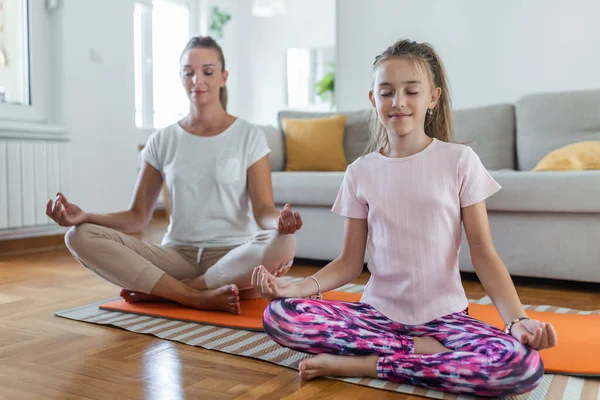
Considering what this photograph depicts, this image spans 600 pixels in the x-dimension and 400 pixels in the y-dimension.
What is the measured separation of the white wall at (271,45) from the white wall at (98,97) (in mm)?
2753

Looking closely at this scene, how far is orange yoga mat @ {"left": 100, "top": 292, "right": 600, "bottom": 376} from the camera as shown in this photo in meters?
1.42

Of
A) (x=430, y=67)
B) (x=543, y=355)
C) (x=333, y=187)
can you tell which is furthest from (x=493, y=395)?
(x=333, y=187)

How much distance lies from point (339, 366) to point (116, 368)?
1.71 feet

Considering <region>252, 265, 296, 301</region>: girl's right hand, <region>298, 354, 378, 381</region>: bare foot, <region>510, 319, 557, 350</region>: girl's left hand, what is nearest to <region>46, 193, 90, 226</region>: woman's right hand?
<region>252, 265, 296, 301</region>: girl's right hand

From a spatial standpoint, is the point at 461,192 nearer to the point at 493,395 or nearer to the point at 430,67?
the point at 430,67

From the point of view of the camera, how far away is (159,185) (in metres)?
2.16

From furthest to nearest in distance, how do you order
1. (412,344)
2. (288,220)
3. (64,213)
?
(64,213)
(288,220)
(412,344)

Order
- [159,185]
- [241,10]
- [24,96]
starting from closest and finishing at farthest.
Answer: [159,185]
[24,96]
[241,10]

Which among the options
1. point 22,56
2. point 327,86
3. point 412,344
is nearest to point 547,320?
point 412,344

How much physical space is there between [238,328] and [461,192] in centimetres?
78

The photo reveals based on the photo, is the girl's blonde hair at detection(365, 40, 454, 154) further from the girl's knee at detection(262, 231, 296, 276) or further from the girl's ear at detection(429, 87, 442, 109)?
the girl's knee at detection(262, 231, 296, 276)

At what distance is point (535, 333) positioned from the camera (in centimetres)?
110

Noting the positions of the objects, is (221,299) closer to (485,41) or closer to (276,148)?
(276,148)

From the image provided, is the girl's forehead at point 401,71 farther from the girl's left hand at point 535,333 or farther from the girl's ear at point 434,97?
the girl's left hand at point 535,333
